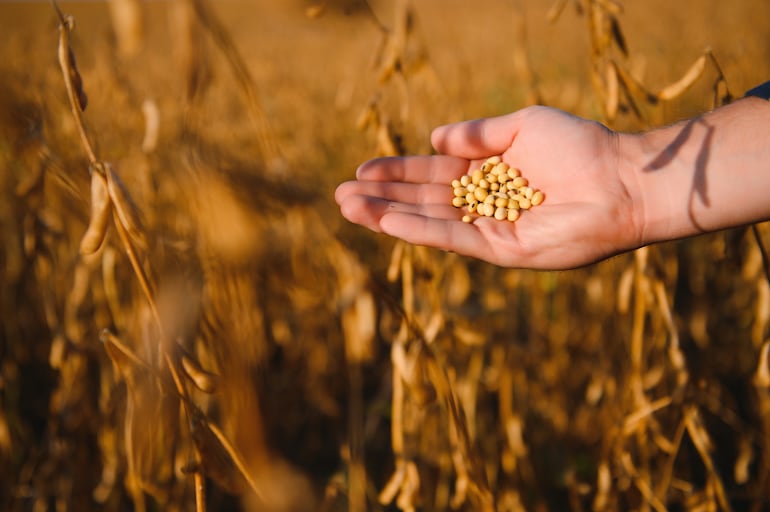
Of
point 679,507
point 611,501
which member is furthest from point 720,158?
point 679,507

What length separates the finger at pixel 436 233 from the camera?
0.87 m

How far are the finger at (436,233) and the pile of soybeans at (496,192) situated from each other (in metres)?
0.12

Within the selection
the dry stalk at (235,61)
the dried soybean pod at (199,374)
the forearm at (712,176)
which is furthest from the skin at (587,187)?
the dried soybean pod at (199,374)

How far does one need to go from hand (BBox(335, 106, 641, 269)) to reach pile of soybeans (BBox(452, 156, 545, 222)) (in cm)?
2

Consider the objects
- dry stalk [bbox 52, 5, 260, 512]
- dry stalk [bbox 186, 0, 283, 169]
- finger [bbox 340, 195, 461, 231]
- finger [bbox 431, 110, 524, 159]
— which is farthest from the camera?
finger [bbox 431, 110, 524, 159]

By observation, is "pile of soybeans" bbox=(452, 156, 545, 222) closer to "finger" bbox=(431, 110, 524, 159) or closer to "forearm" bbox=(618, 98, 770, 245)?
"finger" bbox=(431, 110, 524, 159)

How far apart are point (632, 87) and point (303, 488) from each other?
2.45 feet

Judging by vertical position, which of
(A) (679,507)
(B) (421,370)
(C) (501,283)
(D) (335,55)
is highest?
(D) (335,55)

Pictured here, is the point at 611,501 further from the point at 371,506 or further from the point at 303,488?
the point at 303,488

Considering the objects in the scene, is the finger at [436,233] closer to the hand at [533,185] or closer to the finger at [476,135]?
the hand at [533,185]

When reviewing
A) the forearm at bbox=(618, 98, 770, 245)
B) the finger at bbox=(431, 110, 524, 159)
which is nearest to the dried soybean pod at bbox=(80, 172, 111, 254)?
the finger at bbox=(431, 110, 524, 159)

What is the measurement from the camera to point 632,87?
0.86m

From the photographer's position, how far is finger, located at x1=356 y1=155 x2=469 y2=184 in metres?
1.00

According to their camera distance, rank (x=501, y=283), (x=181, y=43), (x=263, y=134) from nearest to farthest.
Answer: (x=181, y=43), (x=263, y=134), (x=501, y=283)
